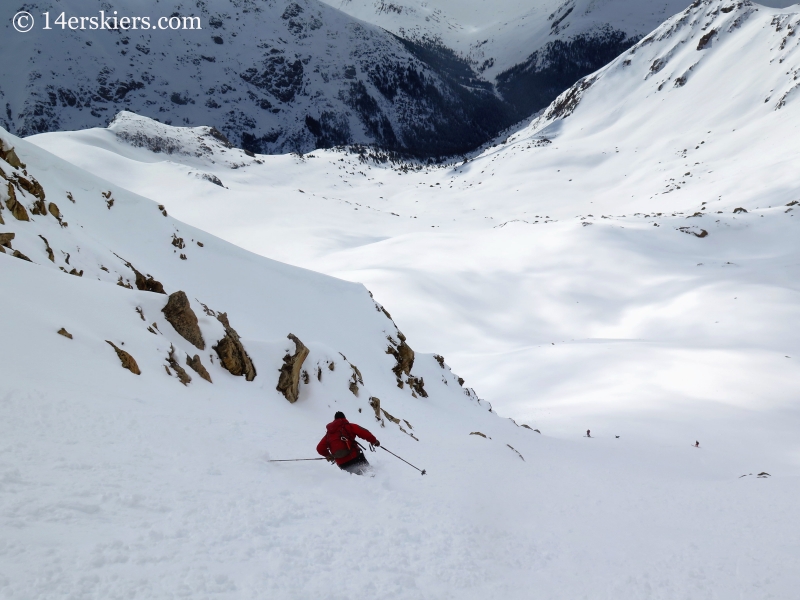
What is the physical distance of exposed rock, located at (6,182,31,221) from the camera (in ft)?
44.8

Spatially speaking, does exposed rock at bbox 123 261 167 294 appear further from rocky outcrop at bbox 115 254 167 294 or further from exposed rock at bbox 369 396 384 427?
exposed rock at bbox 369 396 384 427

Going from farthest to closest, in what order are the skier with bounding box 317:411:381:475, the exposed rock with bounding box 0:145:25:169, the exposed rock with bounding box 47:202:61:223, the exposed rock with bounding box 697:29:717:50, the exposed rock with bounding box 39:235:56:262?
the exposed rock with bounding box 697:29:717:50, the exposed rock with bounding box 0:145:25:169, the exposed rock with bounding box 47:202:61:223, the exposed rock with bounding box 39:235:56:262, the skier with bounding box 317:411:381:475

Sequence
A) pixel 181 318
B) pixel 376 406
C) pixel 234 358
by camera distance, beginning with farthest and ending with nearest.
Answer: pixel 376 406, pixel 234 358, pixel 181 318

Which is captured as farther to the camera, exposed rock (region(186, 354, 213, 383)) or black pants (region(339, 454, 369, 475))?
exposed rock (region(186, 354, 213, 383))

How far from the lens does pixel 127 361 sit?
30.5ft

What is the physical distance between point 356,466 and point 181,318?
6873 millimetres

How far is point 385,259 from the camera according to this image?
50.2 meters

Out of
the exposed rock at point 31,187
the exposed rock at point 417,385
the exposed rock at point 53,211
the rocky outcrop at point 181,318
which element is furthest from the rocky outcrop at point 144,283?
the exposed rock at point 417,385

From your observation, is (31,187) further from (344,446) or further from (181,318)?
(344,446)

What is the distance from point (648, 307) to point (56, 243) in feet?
128

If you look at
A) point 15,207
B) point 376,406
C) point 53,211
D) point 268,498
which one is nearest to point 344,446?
point 268,498

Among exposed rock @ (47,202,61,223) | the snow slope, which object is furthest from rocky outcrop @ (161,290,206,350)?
exposed rock @ (47,202,61,223)

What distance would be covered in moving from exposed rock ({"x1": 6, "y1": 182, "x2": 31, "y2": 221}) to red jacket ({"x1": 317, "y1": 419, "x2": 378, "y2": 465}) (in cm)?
1266

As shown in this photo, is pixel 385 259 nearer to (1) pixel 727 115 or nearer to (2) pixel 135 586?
(2) pixel 135 586
